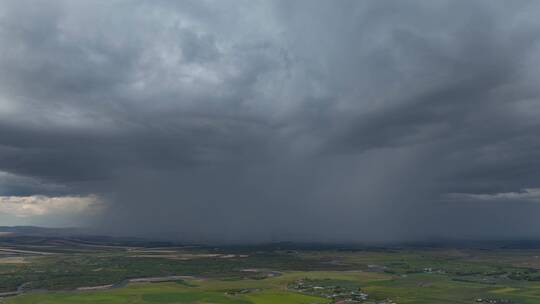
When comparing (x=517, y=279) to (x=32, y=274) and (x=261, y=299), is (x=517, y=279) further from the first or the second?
(x=32, y=274)

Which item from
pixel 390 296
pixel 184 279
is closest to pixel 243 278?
pixel 184 279

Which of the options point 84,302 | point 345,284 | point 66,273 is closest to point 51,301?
point 84,302

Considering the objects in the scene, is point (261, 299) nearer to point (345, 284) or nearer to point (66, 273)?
point (345, 284)

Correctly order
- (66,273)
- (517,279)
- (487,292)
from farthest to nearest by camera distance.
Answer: (66,273) → (517,279) → (487,292)

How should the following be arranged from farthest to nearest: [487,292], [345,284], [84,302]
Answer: [345,284]
[487,292]
[84,302]

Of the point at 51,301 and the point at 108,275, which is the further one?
the point at 108,275

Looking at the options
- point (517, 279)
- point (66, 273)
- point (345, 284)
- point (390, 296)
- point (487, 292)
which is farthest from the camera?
point (66, 273)

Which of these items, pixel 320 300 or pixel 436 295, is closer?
pixel 320 300

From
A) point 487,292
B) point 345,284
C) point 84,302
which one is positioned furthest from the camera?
point 345,284
